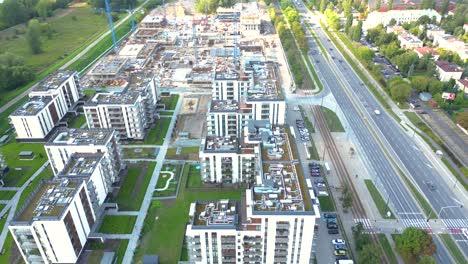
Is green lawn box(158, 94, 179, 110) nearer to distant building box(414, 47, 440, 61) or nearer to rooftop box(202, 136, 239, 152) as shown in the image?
rooftop box(202, 136, 239, 152)

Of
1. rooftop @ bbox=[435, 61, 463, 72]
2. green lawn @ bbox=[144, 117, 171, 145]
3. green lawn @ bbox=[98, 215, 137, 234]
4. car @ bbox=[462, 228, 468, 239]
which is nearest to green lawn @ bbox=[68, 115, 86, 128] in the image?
green lawn @ bbox=[144, 117, 171, 145]

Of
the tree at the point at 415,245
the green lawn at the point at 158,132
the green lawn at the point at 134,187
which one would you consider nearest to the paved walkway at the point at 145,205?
the green lawn at the point at 134,187

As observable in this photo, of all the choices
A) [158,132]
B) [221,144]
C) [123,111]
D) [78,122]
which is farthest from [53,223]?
[78,122]

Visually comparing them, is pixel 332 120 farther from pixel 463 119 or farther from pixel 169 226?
pixel 169 226

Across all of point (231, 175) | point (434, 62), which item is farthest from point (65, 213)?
point (434, 62)

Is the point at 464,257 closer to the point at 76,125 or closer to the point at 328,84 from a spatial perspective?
the point at 328,84

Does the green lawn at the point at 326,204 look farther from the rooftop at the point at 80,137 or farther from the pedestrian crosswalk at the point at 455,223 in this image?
the rooftop at the point at 80,137
